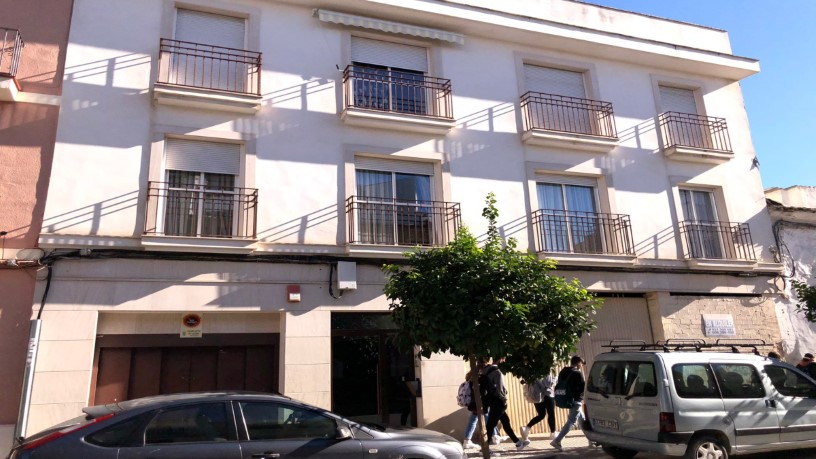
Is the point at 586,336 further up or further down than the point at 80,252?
further down

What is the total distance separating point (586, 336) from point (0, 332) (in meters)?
9.99

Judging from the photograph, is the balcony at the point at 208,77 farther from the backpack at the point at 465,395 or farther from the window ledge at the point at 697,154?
the window ledge at the point at 697,154

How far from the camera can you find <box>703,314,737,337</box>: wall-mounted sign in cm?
1162

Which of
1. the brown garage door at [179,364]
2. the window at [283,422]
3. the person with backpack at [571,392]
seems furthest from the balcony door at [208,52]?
the person with backpack at [571,392]

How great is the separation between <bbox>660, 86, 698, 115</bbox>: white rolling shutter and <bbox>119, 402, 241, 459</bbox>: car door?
1218 centimetres

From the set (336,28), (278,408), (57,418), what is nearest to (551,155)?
(336,28)

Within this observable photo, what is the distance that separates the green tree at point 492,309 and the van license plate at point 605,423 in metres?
1.24

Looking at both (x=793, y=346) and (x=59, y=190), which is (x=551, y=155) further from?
(x=59, y=190)

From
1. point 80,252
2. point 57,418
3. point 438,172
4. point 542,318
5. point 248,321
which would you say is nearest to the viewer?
point 542,318

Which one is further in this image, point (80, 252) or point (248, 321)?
point (248, 321)

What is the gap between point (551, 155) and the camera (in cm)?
1160

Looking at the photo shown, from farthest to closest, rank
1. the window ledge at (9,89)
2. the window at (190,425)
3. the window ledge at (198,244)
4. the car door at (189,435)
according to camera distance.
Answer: the window ledge at (198,244), the window ledge at (9,89), the window at (190,425), the car door at (189,435)

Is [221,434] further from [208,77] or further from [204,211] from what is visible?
[208,77]

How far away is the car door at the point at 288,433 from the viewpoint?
189 inches
